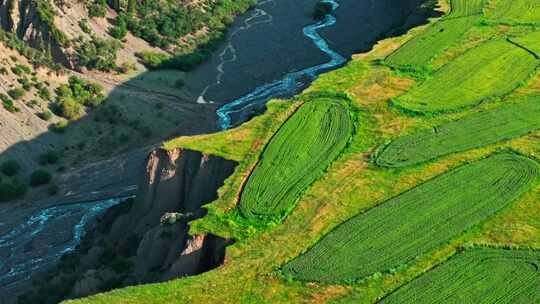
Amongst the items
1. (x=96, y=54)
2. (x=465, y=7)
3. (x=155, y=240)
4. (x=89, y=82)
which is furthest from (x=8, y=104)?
(x=465, y=7)

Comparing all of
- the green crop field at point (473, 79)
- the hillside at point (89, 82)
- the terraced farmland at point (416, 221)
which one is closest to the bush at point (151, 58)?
the hillside at point (89, 82)

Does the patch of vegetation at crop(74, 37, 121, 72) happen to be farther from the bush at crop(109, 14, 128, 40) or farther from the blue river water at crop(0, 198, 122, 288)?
the blue river water at crop(0, 198, 122, 288)

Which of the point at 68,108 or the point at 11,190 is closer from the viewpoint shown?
the point at 11,190

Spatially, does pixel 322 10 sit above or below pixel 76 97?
above

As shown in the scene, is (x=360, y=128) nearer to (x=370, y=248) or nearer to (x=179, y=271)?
(x=370, y=248)

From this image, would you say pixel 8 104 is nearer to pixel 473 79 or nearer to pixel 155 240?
pixel 155 240

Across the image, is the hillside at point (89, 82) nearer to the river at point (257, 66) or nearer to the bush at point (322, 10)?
the river at point (257, 66)

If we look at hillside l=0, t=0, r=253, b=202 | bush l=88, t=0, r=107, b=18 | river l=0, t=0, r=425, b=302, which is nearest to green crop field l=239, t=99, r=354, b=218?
river l=0, t=0, r=425, b=302

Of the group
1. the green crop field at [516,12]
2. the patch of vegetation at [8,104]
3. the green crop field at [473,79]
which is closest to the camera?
the green crop field at [473,79]
